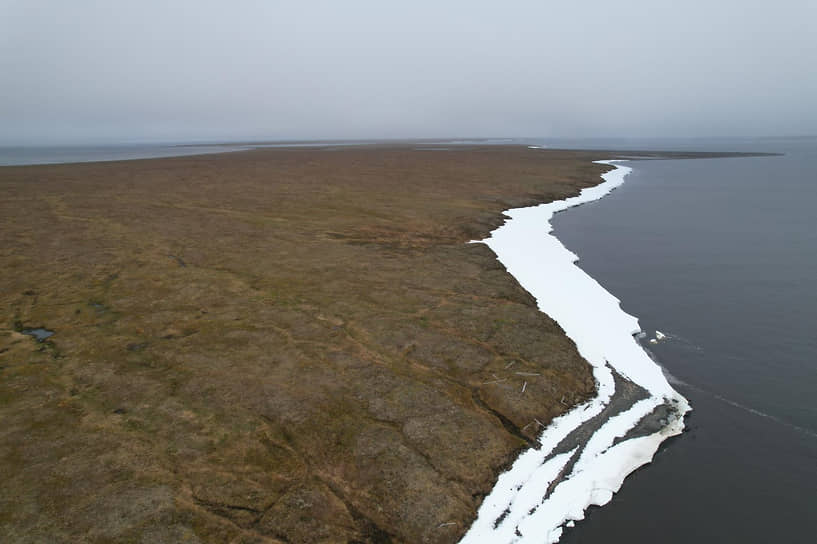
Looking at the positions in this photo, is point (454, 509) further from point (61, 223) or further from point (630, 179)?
point (630, 179)

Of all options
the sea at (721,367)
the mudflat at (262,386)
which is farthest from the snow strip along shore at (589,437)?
the mudflat at (262,386)

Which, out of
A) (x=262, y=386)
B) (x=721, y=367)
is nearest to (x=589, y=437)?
(x=721, y=367)

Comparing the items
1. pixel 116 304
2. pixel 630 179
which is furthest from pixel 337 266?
pixel 630 179

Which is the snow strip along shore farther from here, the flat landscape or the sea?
the flat landscape

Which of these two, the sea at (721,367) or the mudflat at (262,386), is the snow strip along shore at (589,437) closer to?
the sea at (721,367)

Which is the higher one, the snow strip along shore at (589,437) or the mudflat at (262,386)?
the mudflat at (262,386)

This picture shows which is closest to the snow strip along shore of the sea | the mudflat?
the sea
